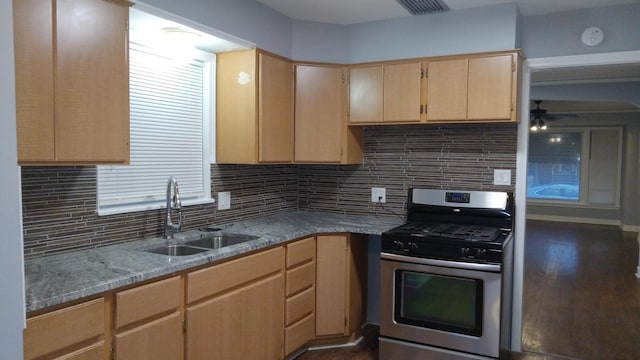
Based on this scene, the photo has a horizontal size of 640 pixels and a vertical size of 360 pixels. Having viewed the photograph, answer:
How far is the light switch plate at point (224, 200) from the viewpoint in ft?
10.3

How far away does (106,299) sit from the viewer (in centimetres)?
172

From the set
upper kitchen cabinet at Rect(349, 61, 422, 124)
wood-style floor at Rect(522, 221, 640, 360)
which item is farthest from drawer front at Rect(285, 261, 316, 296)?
wood-style floor at Rect(522, 221, 640, 360)

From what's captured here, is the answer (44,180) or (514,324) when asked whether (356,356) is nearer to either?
(514,324)

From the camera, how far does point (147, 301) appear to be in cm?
188

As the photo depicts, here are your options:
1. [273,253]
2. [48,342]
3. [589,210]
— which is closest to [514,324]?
[273,253]

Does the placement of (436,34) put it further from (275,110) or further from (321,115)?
(275,110)

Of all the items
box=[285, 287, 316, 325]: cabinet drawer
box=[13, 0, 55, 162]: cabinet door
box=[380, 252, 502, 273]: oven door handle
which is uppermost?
box=[13, 0, 55, 162]: cabinet door

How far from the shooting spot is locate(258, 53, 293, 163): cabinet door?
3021 mm

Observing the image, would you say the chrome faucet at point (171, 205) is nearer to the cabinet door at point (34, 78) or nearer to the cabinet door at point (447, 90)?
the cabinet door at point (34, 78)

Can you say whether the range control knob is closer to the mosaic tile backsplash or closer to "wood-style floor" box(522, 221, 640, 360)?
the mosaic tile backsplash

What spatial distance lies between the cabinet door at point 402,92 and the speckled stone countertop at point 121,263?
80 centimetres

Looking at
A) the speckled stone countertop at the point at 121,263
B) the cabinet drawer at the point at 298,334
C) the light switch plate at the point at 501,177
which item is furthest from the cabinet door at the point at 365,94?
the cabinet drawer at the point at 298,334

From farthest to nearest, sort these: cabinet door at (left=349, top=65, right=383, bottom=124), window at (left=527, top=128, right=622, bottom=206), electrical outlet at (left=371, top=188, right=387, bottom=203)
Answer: window at (left=527, top=128, right=622, bottom=206) < electrical outlet at (left=371, top=188, right=387, bottom=203) < cabinet door at (left=349, top=65, right=383, bottom=124)

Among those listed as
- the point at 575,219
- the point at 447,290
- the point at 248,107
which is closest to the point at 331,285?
the point at 447,290
